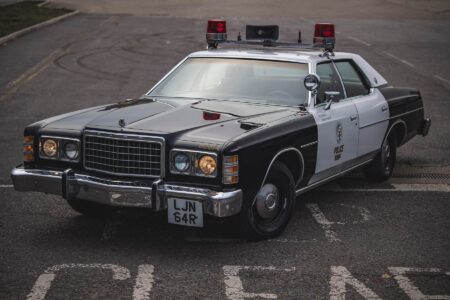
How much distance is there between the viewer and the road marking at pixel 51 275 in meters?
5.02

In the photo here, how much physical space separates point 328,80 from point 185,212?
241cm

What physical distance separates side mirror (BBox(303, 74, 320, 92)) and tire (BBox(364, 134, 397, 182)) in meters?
1.66

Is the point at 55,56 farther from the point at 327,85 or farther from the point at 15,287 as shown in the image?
the point at 15,287

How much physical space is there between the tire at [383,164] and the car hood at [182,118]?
1740 millimetres

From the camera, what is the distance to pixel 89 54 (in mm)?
20719

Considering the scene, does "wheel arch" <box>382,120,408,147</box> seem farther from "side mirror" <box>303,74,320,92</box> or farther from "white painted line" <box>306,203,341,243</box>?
"side mirror" <box>303,74,320,92</box>

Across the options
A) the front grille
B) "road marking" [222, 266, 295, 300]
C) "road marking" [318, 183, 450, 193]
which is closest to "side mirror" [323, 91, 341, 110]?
"road marking" [318, 183, 450, 193]

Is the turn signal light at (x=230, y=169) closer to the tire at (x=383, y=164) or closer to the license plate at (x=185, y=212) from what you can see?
the license plate at (x=185, y=212)

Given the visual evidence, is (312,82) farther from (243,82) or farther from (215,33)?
(215,33)

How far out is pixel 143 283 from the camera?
523 centimetres

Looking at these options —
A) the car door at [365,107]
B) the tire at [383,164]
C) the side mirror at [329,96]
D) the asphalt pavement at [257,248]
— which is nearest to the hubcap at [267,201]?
the asphalt pavement at [257,248]

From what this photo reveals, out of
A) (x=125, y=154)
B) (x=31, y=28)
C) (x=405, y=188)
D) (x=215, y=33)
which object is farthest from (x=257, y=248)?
(x=31, y=28)

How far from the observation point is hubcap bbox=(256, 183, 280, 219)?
6.14 m

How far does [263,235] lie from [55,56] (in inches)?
598
